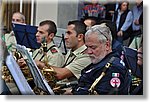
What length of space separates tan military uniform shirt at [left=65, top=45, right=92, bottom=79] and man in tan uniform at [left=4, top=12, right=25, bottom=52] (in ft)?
1.45

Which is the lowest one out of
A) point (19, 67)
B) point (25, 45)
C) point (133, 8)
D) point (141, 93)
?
point (141, 93)

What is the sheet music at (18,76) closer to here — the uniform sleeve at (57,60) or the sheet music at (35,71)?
the sheet music at (35,71)

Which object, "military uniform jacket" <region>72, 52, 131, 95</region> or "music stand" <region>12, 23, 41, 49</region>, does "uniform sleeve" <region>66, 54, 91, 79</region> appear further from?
"music stand" <region>12, 23, 41, 49</region>

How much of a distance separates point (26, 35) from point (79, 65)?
0.49 m

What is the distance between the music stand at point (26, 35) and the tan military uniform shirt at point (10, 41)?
0.10ft

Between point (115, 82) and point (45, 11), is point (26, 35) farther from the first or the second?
point (115, 82)

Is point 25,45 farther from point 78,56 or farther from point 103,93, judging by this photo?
point 103,93

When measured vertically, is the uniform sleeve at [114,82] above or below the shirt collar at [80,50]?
below

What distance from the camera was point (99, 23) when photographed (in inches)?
74.2

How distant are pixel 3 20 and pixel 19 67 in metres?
0.40

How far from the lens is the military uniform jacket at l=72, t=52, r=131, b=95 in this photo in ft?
6.11

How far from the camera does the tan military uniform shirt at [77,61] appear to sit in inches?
74.0

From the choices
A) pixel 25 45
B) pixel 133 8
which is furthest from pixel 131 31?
pixel 25 45

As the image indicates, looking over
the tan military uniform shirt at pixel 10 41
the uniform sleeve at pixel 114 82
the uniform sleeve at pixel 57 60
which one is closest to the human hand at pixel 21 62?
the tan military uniform shirt at pixel 10 41
